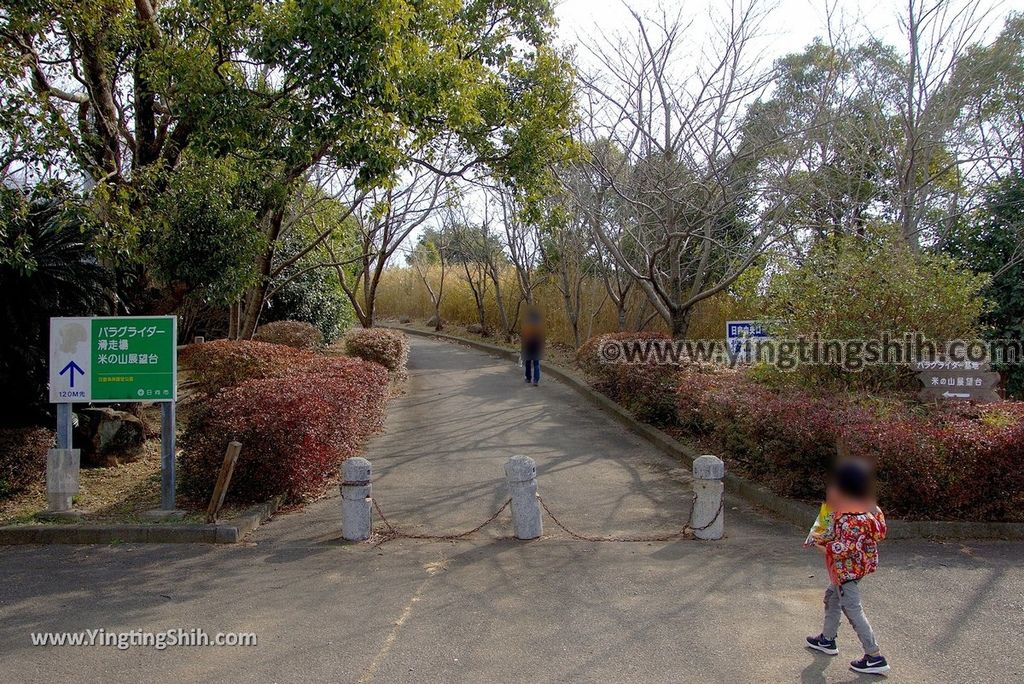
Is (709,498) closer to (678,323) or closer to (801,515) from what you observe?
(801,515)

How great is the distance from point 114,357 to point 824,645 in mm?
6726

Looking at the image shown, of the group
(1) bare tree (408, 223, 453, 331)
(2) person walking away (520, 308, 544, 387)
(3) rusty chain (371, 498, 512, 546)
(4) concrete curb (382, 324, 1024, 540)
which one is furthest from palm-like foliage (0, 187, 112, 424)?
(1) bare tree (408, 223, 453, 331)

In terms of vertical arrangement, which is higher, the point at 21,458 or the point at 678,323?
the point at 678,323

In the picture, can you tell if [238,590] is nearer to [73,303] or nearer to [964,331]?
[73,303]

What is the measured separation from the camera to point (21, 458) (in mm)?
9328

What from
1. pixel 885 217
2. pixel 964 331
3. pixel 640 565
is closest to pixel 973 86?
pixel 885 217

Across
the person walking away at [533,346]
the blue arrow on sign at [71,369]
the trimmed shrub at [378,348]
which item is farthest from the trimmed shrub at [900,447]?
the trimmed shrub at [378,348]

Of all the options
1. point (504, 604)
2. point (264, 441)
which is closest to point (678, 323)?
point (264, 441)

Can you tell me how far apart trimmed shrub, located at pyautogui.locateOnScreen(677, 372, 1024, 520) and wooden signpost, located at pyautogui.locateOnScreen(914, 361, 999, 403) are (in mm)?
203

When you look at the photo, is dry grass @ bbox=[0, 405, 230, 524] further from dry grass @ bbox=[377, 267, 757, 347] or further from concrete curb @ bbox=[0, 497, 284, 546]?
dry grass @ bbox=[377, 267, 757, 347]

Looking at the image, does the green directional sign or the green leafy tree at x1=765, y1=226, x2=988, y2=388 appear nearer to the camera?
the green directional sign

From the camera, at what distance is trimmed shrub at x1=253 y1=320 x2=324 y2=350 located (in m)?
17.7

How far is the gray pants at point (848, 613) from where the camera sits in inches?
184

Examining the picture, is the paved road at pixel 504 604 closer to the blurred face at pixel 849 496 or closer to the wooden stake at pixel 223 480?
the wooden stake at pixel 223 480
